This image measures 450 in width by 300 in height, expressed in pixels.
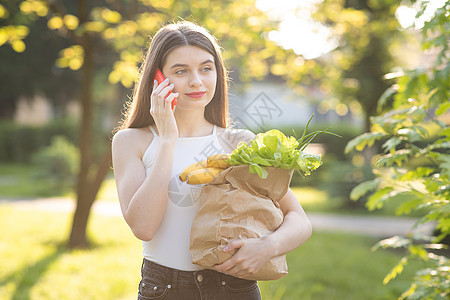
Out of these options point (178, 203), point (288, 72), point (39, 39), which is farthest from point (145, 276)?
point (39, 39)

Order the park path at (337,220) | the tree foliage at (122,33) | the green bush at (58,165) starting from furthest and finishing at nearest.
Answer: the green bush at (58,165) < the park path at (337,220) < the tree foliage at (122,33)

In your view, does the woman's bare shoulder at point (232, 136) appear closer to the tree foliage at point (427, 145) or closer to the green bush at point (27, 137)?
the tree foliage at point (427, 145)

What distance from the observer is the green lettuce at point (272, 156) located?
1618 mm

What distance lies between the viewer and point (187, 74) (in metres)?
1.91

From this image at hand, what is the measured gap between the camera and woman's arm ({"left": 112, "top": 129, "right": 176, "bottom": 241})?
5.78 ft

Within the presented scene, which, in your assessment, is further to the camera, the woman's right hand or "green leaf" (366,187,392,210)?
"green leaf" (366,187,392,210)

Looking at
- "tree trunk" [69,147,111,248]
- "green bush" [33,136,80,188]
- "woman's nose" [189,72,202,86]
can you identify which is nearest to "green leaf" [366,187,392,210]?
"woman's nose" [189,72,202,86]

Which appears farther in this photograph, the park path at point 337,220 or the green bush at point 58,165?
the green bush at point 58,165

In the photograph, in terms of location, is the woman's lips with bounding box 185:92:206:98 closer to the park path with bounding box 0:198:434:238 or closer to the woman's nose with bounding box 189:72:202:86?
the woman's nose with bounding box 189:72:202:86

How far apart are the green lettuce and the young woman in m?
0.27

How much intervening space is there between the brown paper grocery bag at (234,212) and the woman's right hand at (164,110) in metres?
0.26

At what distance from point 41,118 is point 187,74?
29.2 m

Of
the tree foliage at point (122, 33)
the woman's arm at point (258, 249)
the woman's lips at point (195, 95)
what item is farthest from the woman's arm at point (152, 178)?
the tree foliage at point (122, 33)

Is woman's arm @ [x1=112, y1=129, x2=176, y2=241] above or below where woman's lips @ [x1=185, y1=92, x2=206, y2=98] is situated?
below
